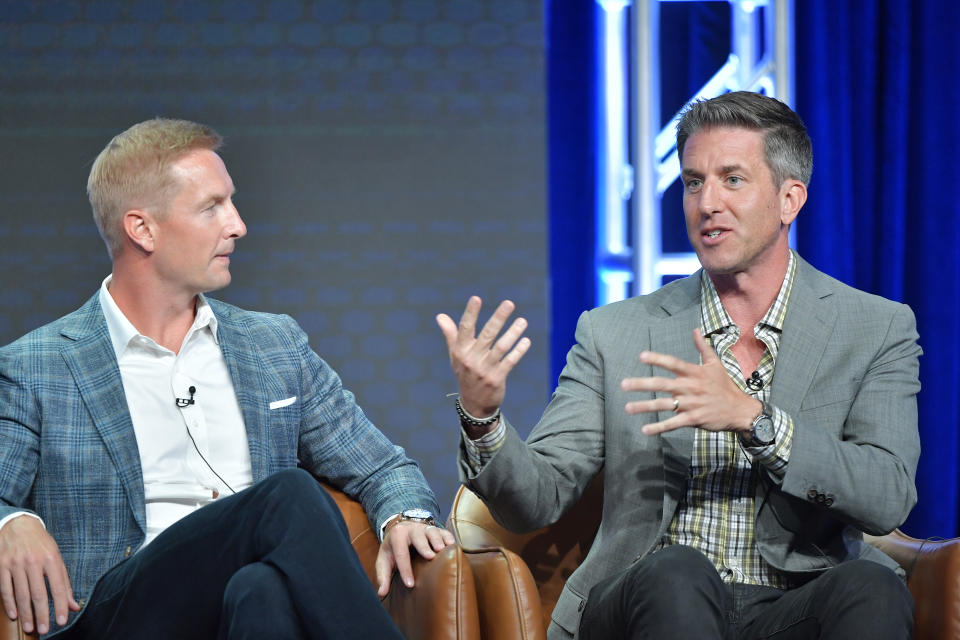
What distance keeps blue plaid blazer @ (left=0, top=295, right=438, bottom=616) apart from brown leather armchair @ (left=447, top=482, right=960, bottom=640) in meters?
0.13

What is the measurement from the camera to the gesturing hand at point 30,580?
1589 millimetres

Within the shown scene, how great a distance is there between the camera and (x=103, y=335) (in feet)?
6.27

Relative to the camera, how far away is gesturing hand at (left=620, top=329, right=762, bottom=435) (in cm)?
158

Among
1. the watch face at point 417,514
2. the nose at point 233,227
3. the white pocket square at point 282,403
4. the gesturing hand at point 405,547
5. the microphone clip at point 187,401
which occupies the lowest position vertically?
the gesturing hand at point 405,547

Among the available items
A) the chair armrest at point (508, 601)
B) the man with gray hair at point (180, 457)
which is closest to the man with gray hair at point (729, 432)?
the chair armrest at point (508, 601)

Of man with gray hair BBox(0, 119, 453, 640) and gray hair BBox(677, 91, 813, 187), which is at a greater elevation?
gray hair BBox(677, 91, 813, 187)

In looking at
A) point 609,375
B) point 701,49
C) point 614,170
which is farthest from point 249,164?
point 609,375

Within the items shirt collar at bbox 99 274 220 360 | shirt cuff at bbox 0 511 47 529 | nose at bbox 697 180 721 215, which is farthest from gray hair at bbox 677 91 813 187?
shirt cuff at bbox 0 511 47 529

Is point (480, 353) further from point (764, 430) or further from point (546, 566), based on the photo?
point (546, 566)

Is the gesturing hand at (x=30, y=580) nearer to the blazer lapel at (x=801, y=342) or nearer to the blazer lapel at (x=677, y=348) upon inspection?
the blazer lapel at (x=677, y=348)

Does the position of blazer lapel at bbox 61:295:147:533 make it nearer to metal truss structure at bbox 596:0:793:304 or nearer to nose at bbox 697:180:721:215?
nose at bbox 697:180:721:215

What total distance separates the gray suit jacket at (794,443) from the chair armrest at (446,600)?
0.13m

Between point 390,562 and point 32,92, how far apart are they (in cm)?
242

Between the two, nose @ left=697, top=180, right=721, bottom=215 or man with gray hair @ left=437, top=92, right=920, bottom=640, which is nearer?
man with gray hair @ left=437, top=92, right=920, bottom=640
